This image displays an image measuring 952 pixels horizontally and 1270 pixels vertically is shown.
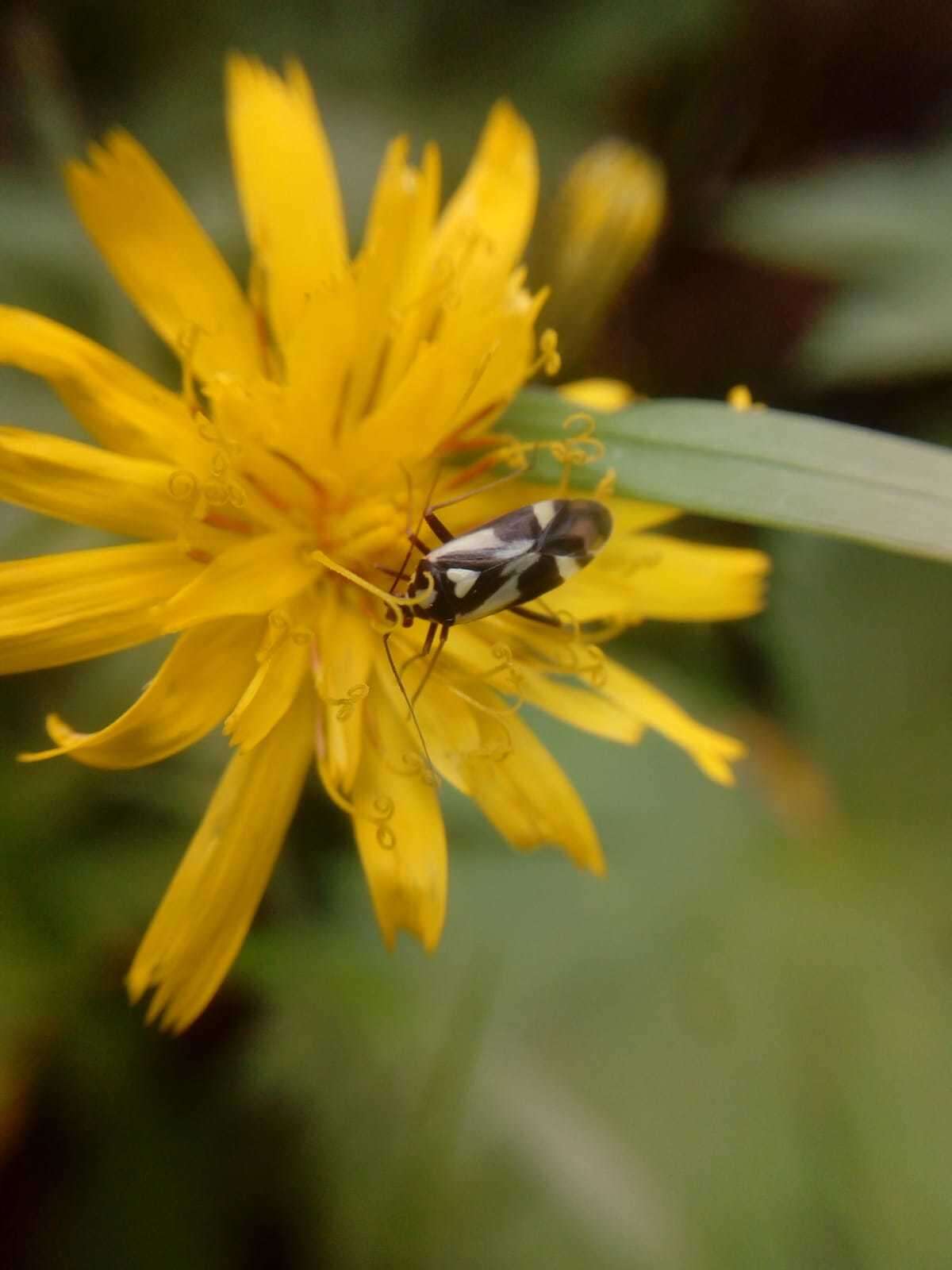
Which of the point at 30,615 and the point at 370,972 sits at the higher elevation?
the point at 30,615

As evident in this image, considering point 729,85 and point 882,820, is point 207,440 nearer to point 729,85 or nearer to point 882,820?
point 882,820

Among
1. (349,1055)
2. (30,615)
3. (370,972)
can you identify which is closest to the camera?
(30,615)

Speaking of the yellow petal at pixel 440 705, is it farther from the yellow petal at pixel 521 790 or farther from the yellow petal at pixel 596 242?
the yellow petal at pixel 596 242

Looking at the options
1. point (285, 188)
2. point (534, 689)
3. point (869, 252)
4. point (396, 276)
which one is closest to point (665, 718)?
point (534, 689)

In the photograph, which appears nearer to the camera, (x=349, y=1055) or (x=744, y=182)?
(x=349, y=1055)

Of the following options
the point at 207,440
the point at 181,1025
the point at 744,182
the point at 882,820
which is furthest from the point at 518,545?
the point at 744,182

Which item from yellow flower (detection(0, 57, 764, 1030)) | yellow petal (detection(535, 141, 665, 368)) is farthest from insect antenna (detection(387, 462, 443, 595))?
yellow petal (detection(535, 141, 665, 368))

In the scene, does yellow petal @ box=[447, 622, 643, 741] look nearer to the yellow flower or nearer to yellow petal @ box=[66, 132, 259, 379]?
the yellow flower
